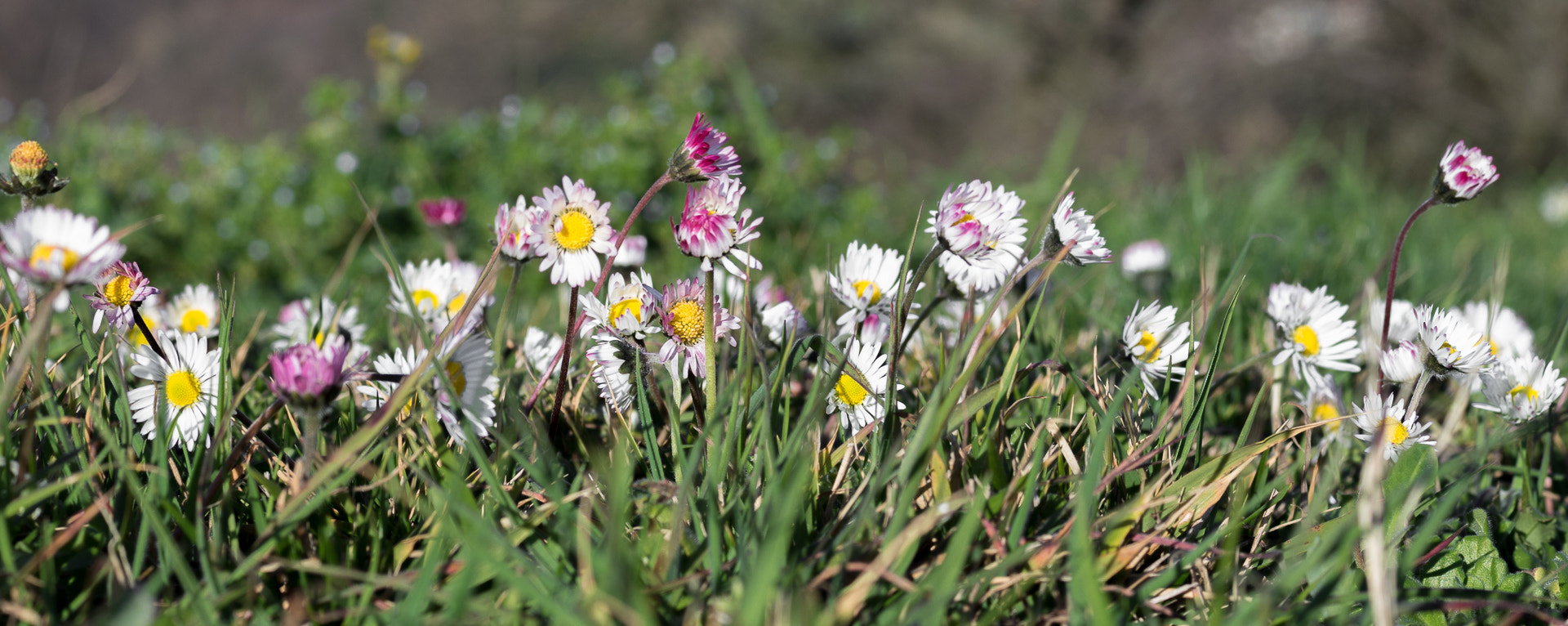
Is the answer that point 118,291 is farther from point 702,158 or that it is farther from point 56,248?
point 702,158

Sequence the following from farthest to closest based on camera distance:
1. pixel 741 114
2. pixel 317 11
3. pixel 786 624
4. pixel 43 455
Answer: pixel 317 11, pixel 741 114, pixel 43 455, pixel 786 624

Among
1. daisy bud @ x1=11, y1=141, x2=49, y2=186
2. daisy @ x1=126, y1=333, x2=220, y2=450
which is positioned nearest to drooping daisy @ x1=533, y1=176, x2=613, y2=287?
daisy @ x1=126, y1=333, x2=220, y2=450

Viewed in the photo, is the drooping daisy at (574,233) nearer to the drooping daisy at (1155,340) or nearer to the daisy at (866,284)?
the daisy at (866,284)

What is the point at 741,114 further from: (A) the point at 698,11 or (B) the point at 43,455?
(B) the point at 43,455

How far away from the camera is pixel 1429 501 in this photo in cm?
121

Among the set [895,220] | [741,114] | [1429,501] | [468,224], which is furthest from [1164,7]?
[1429,501]

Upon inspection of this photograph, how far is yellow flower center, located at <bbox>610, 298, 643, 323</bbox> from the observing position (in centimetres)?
119

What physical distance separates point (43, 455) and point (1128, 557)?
1.32m

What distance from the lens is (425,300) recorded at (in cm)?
163

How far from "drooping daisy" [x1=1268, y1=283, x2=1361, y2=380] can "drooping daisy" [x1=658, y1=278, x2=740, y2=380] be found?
87cm

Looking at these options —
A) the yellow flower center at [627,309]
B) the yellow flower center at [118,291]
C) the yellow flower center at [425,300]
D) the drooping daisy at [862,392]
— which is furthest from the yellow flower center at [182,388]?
the drooping daisy at [862,392]

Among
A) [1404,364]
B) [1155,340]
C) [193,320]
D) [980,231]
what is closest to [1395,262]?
[1404,364]

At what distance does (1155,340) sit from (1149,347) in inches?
0.6

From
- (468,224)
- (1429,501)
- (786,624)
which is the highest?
(468,224)
